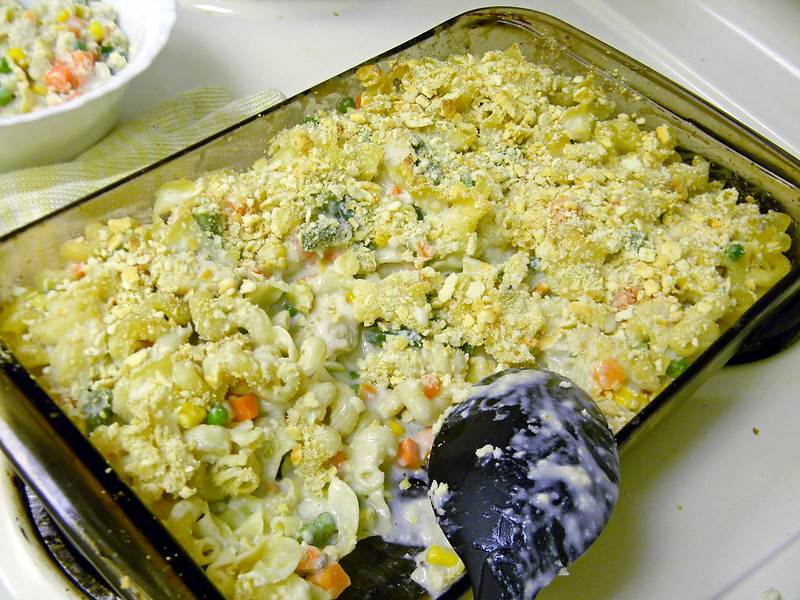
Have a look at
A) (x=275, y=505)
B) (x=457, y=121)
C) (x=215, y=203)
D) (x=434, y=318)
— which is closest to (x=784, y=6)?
(x=457, y=121)

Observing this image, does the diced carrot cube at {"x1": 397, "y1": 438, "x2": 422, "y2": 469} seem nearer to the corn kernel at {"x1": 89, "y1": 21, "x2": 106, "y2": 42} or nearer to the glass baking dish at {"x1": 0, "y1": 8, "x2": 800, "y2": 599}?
the glass baking dish at {"x1": 0, "y1": 8, "x2": 800, "y2": 599}

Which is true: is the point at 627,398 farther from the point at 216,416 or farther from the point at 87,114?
the point at 87,114

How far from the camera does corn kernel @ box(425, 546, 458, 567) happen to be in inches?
47.3

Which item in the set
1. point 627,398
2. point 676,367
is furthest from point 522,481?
point 676,367

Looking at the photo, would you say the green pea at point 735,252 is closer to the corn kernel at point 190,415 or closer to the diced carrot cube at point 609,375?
the diced carrot cube at point 609,375

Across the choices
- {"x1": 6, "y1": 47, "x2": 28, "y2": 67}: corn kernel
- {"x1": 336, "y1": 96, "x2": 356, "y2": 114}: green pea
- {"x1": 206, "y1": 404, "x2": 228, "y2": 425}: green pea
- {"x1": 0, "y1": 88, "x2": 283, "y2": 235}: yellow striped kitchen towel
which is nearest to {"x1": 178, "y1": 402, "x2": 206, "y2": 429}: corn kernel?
{"x1": 206, "y1": 404, "x2": 228, "y2": 425}: green pea

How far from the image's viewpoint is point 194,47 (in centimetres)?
213

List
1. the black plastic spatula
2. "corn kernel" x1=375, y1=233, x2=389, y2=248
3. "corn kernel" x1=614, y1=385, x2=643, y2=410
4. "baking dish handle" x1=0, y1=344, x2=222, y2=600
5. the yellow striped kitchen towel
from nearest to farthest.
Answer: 1. "baking dish handle" x1=0, y1=344, x2=222, y2=600
2. the black plastic spatula
3. "corn kernel" x1=614, y1=385, x2=643, y2=410
4. "corn kernel" x1=375, y1=233, x2=389, y2=248
5. the yellow striped kitchen towel

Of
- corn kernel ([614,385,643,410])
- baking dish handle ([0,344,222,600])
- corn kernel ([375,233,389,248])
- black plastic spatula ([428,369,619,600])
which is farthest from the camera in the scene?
corn kernel ([375,233,389,248])

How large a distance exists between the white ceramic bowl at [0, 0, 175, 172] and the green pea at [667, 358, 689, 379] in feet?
3.91

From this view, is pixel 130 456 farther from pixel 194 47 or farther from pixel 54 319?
pixel 194 47

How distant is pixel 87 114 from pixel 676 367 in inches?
48.3

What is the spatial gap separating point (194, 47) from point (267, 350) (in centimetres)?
115

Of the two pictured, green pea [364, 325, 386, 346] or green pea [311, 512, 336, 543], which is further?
green pea [364, 325, 386, 346]
